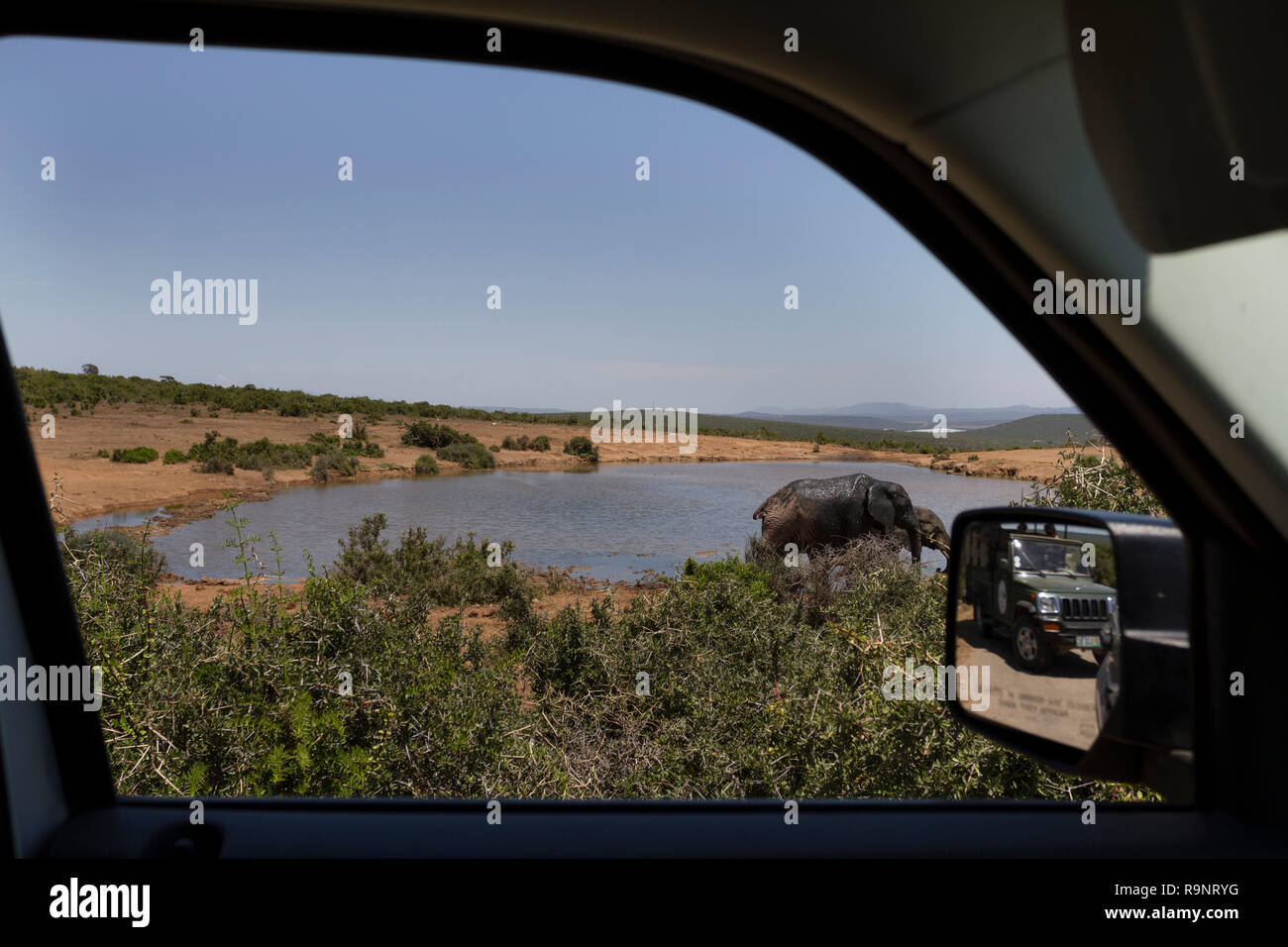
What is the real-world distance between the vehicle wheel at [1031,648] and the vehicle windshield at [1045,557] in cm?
9

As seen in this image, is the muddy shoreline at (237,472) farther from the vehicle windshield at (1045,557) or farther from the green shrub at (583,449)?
the vehicle windshield at (1045,557)

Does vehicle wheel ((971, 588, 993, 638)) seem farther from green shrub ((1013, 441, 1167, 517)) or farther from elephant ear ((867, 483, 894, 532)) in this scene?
elephant ear ((867, 483, 894, 532))

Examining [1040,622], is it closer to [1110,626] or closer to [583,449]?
[1110,626]

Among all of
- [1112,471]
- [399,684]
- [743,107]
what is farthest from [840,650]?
[743,107]

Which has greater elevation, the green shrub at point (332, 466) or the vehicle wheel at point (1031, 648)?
the green shrub at point (332, 466)

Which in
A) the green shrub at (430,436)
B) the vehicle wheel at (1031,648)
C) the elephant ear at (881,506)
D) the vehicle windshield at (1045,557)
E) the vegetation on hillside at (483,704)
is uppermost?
the green shrub at (430,436)

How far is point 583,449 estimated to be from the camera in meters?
12.3

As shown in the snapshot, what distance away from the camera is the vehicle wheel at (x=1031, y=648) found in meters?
1.11

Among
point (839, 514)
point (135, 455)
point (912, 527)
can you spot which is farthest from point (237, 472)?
point (912, 527)

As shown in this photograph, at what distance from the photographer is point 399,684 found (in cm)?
362

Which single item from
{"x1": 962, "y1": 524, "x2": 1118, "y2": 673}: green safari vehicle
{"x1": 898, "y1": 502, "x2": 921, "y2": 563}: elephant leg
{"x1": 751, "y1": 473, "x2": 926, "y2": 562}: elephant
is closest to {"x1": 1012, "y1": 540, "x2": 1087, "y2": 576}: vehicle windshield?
{"x1": 962, "y1": 524, "x2": 1118, "y2": 673}: green safari vehicle

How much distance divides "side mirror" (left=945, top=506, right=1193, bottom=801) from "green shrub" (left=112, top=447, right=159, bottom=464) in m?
8.24

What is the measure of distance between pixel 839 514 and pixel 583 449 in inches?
189

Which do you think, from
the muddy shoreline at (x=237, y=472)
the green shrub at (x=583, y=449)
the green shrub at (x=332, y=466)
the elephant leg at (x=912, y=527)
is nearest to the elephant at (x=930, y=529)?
the elephant leg at (x=912, y=527)
